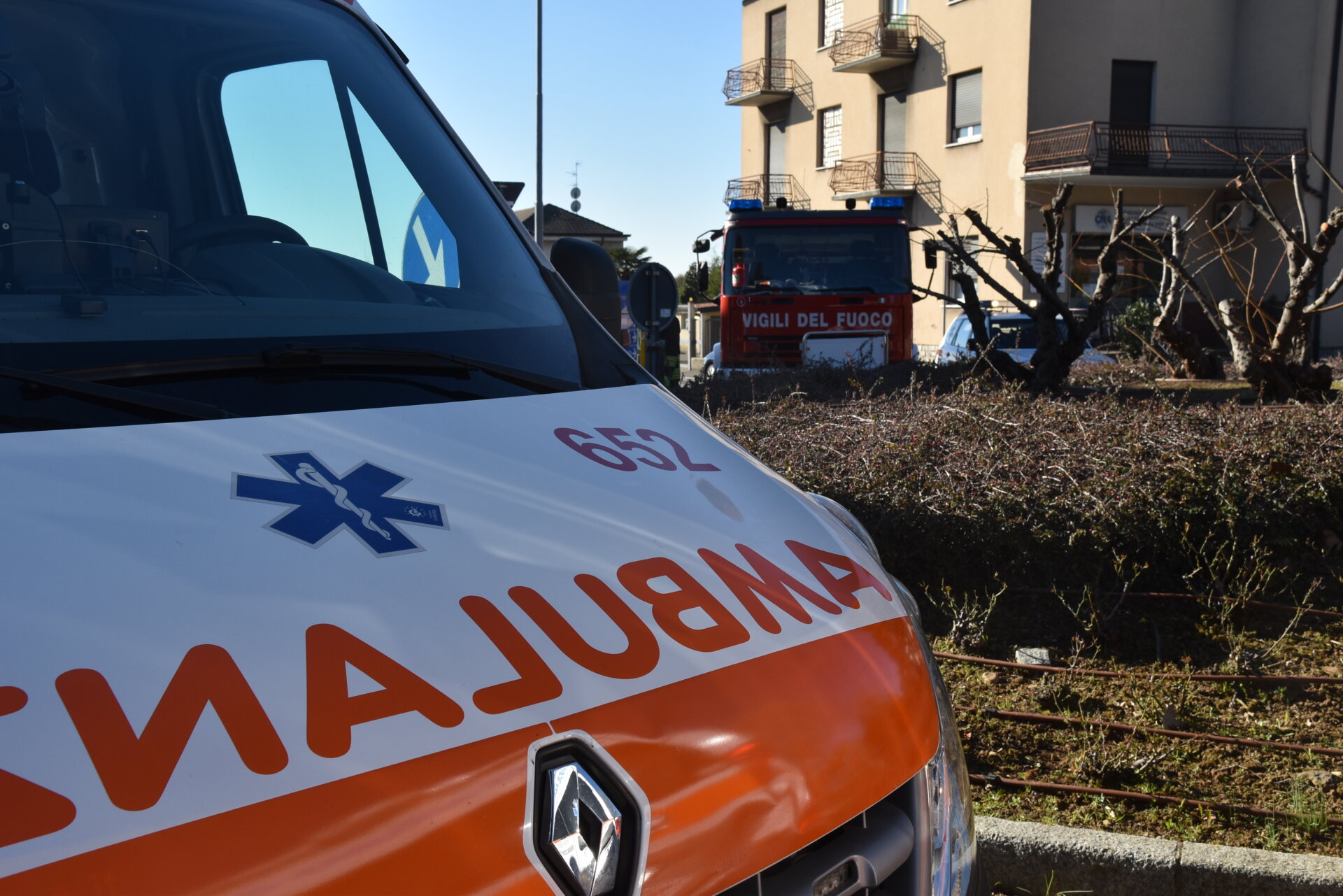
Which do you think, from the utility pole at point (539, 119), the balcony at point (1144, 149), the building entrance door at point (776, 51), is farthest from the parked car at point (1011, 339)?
the building entrance door at point (776, 51)

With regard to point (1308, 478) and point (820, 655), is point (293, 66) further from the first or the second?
point (1308, 478)

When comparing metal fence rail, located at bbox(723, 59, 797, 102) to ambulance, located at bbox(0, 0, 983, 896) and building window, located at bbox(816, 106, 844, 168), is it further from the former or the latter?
ambulance, located at bbox(0, 0, 983, 896)

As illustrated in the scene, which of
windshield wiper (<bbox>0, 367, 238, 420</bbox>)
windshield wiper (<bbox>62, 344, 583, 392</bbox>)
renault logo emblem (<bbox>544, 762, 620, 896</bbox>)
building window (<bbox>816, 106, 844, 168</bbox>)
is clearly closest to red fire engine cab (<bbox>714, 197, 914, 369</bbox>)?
windshield wiper (<bbox>62, 344, 583, 392</bbox>)

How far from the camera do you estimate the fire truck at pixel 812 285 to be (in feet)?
38.7

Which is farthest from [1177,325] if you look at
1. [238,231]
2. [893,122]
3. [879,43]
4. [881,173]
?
[893,122]

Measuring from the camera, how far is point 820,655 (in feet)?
5.08

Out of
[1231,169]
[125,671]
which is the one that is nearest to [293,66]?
[125,671]

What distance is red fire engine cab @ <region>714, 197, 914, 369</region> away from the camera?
38.7 ft

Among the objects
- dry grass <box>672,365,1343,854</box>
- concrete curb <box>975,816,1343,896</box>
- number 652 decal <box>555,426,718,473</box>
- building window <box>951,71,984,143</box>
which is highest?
building window <box>951,71,984,143</box>

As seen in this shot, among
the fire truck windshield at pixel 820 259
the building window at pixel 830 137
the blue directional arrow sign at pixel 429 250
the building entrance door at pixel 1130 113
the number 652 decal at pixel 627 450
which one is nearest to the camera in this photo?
the number 652 decal at pixel 627 450

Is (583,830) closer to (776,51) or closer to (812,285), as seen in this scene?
(812,285)

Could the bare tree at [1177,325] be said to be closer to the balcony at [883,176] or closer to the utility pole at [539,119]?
the utility pole at [539,119]

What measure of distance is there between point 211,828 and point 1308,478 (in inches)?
196

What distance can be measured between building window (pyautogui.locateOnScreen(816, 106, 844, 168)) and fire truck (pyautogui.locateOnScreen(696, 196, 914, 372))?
2213 centimetres
